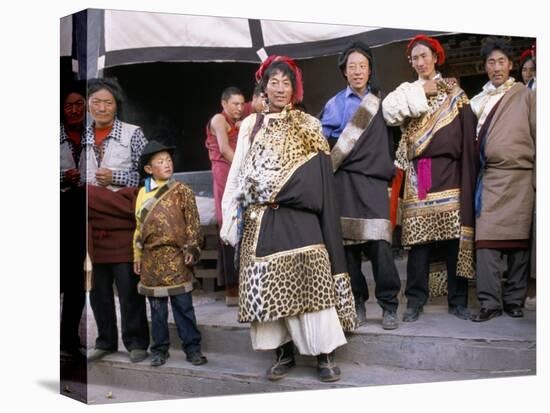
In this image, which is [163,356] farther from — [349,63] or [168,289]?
[349,63]

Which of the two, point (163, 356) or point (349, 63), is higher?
point (349, 63)

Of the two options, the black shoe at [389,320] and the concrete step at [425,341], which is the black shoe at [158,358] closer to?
the concrete step at [425,341]

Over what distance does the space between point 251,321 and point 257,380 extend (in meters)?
0.41

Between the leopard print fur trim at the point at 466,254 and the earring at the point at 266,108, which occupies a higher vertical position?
the earring at the point at 266,108

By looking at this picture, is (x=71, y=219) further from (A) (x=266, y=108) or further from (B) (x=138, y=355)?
(A) (x=266, y=108)

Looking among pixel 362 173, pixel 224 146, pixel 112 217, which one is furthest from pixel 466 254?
pixel 112 217

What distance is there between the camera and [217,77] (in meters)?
6.16

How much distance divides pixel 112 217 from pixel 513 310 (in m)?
2.87

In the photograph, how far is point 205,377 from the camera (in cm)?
599

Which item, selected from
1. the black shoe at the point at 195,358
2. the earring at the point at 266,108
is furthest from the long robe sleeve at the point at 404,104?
the black shoe at the point at 195,358

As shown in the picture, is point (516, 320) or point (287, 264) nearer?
point (287, 264)

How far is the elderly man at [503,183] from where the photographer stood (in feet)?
22.1

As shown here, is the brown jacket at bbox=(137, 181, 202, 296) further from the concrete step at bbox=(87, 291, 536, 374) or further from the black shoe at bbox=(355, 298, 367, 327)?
the black shoe at bbox=(355, 298, 367, 327)

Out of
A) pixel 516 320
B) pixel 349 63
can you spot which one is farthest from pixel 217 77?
pixel 516 320
